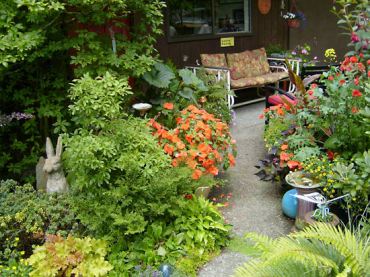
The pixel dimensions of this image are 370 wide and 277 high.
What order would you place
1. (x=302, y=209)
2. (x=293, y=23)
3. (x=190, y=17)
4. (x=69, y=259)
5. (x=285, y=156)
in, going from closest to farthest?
(x=69, y=259) → (x=302, y=209) → (x=285, y=156) → (x=190, y=17) → (x=293, y=23)

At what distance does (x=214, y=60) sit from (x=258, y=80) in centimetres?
74

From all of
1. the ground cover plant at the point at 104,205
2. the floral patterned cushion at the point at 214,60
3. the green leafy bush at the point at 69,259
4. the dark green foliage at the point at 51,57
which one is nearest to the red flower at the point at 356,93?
the ground cover plant at the point at 104,205

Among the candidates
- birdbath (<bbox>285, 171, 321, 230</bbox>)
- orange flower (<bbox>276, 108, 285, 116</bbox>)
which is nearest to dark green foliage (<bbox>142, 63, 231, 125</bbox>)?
orange flower (<bbox>276, 108, 285, 116</bbox>)

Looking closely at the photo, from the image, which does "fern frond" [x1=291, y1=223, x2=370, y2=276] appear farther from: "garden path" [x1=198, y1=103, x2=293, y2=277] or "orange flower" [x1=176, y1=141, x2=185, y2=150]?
"orange flower" [x1=176, y1=141, x2=185, y2=150]

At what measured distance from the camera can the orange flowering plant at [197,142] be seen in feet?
11.5

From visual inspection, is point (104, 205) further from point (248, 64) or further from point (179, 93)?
point (248, 64)

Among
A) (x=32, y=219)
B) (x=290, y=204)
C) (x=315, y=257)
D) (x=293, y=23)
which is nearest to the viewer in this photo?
(x=315, y=257)

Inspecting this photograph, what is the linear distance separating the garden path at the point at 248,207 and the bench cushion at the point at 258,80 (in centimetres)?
151

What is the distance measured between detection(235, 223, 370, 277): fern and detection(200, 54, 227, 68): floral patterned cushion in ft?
15.4

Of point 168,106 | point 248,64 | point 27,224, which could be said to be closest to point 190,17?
point 248,64

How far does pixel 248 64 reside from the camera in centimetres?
718

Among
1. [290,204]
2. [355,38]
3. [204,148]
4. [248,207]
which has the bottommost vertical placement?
[248,207]

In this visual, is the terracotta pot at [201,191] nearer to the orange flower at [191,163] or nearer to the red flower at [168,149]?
the orange flower at [191,163]

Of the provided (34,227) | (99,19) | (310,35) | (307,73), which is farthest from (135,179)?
(310,35)
